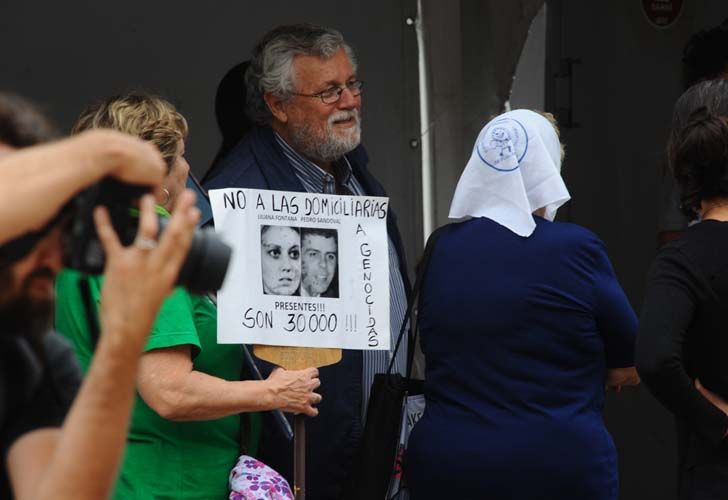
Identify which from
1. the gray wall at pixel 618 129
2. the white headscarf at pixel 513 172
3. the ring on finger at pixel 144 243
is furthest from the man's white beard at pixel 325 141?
the ring on finger at pixel 144 243

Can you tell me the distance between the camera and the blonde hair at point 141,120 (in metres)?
3.11

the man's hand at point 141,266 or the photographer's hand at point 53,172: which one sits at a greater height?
the photographer's hand at point 53,172

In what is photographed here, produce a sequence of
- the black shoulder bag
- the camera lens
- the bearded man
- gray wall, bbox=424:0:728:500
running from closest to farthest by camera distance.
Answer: the camera lens → the black shoulder bag → the bearded man → gray wall, bbox=424:0:728:500

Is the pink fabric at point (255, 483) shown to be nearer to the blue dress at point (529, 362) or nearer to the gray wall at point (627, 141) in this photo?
the blue dress at point (529, 362)

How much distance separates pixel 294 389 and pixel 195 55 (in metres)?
2.28

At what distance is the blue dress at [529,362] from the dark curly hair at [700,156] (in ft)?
0.84

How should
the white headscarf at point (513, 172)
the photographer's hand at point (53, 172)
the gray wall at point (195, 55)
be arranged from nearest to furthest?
the photographer's hand at point (53, 172) → the white headscarf at point (513, 172) → the gray wall at point (195, 55)

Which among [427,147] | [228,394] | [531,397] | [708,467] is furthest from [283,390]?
[427,147]

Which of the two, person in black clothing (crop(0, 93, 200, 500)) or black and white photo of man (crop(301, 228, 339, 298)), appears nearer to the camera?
person in black clothing (crop(0, 93, 200, 500))

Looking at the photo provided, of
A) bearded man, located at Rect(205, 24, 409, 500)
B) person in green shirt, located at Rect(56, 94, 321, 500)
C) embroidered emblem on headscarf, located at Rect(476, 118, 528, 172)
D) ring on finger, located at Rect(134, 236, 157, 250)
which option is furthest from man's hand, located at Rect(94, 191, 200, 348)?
bearded man, located at Rect(205, 24, 409, 500)

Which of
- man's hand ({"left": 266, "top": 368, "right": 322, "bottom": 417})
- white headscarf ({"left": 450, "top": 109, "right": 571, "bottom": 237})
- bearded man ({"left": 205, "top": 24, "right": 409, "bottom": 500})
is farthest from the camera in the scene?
bearded man ({"left": 205, "top": 24, "right": 409, "bottom": 500})

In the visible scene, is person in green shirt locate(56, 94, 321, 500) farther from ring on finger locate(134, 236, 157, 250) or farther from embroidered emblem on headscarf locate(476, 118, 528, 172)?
ring on finger locate(134, 236, 157, 250)

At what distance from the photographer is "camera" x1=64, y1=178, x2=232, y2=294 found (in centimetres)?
136

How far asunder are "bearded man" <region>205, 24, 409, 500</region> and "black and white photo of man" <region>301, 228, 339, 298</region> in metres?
0.34
